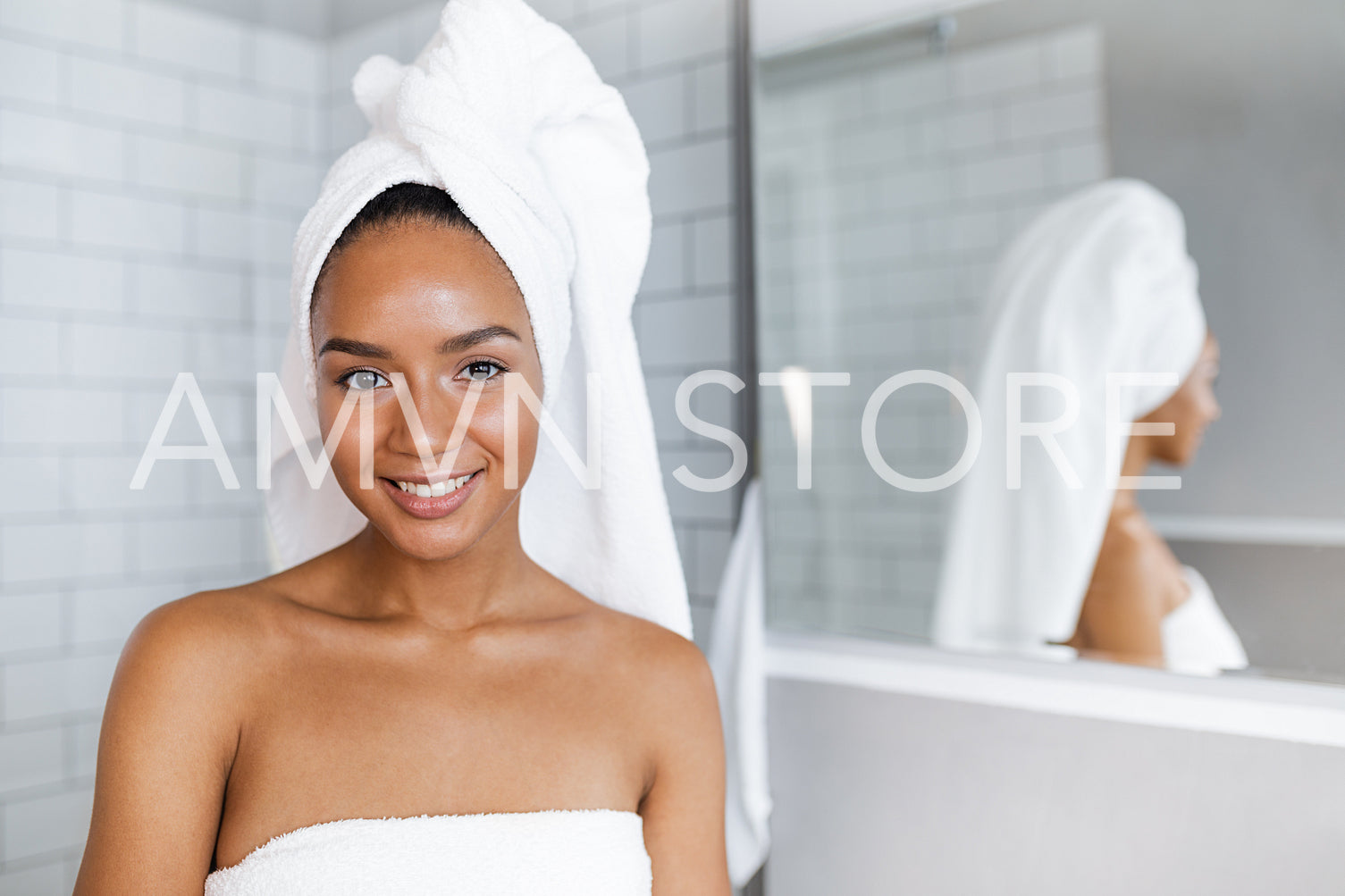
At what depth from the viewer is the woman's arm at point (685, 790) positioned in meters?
0.92

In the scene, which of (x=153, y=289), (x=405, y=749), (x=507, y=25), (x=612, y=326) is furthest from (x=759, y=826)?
(x=153, y=289)

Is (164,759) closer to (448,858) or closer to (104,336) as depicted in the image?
(448,858)

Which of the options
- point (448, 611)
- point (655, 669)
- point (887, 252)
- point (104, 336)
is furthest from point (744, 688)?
point (104, 336)

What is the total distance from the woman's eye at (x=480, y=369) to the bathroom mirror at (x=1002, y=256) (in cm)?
52

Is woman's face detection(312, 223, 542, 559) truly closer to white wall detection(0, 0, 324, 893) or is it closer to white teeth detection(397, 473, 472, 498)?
white teeth detection(397, 473, 472, 498)

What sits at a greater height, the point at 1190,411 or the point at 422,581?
the point at 1190,411

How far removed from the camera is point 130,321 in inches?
56.7

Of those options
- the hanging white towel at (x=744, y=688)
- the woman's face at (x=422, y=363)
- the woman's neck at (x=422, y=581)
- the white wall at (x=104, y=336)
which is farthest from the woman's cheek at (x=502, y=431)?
the white wall at (x=104, y=336)

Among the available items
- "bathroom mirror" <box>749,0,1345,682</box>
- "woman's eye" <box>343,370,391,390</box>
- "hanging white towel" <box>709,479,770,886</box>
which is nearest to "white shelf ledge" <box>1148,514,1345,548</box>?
"bathroom mirror" <box>749,0,1345,682</box>

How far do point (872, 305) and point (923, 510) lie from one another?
245 millimetres

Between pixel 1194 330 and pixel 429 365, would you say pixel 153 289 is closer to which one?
pixel 429 365

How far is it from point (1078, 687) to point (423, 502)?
679mm

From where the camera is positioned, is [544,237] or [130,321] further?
[130,321]

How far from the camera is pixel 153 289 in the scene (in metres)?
1.47
